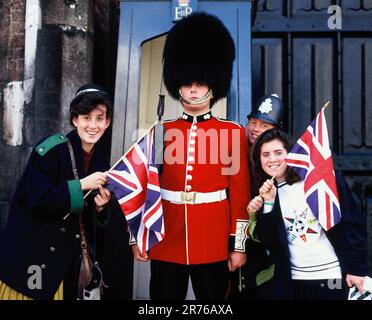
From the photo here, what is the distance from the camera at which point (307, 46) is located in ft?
14.0

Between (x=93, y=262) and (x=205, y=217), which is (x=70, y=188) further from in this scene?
(x=205, y=217)

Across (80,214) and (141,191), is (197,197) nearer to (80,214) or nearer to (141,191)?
(141,191)

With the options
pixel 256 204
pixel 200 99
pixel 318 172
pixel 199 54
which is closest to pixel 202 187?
pixel 256 204

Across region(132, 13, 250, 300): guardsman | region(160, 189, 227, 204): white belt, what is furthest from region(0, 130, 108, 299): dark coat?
region(160, 189, 227, 204): white belt

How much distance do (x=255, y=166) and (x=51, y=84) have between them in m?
1.83

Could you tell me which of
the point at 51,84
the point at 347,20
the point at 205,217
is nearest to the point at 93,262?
the point at 205,217

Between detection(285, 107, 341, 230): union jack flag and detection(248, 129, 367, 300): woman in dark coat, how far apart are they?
7cm

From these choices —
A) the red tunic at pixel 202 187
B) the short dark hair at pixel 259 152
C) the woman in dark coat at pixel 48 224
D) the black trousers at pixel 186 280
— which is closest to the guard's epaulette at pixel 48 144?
the woman in dark coat at pixel 48 224

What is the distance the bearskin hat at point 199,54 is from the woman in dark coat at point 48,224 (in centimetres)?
60

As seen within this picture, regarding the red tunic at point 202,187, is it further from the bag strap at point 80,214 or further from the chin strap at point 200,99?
the bag strap at point 80,214

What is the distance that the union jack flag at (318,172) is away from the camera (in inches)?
Answer: 101

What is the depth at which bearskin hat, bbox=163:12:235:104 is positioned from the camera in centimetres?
302

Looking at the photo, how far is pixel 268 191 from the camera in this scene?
2641 millimetres

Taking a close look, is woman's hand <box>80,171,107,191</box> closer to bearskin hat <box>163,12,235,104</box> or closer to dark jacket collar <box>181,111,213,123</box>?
dark jacket collar <box>181,111,213,123</box>
